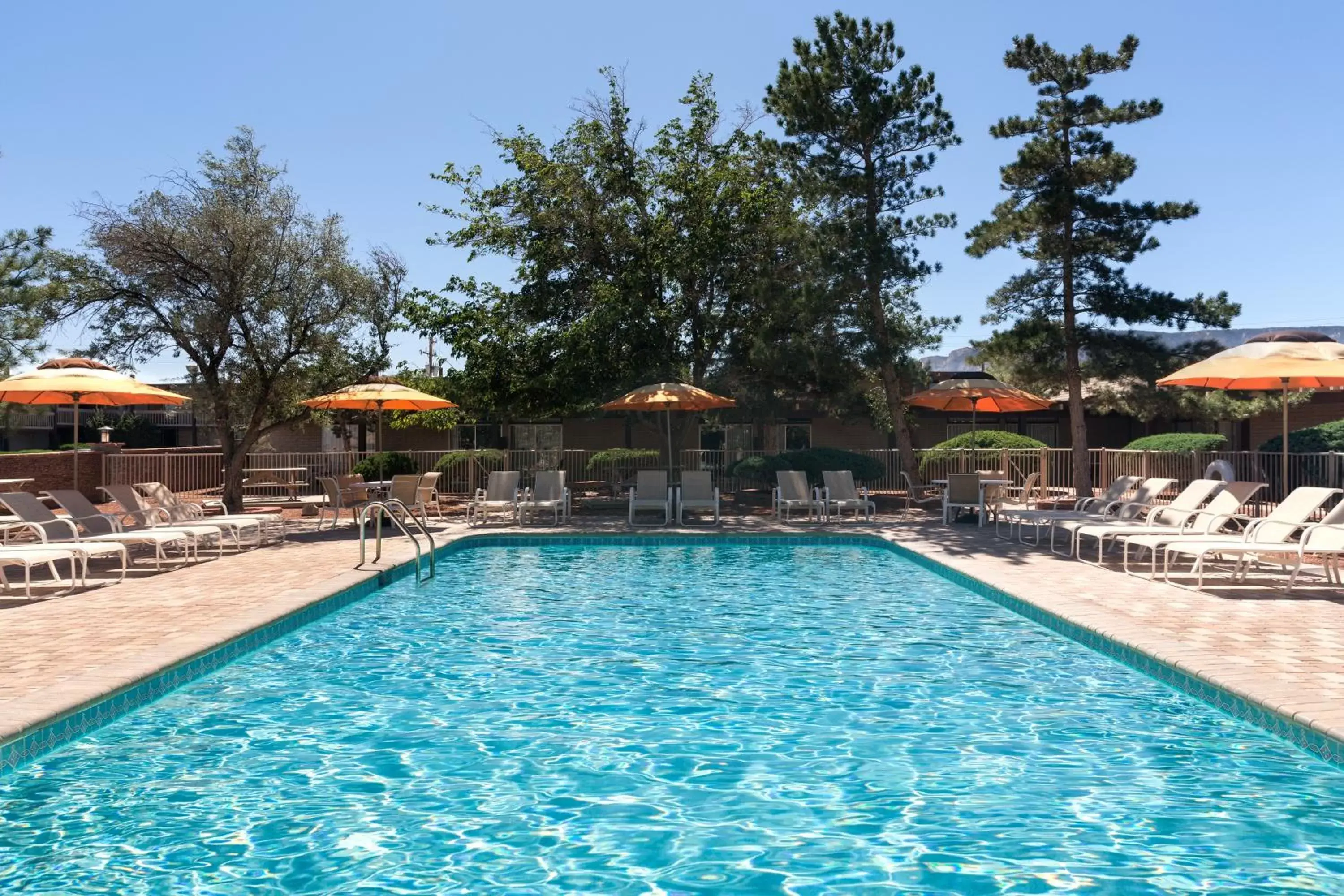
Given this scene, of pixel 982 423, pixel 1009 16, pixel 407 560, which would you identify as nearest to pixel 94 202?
pixel 407 560

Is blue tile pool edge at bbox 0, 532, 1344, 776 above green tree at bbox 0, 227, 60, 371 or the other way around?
the other way around

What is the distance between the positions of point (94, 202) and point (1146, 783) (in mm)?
16843

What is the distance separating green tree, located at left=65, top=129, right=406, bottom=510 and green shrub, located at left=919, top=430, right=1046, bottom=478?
1338 cm

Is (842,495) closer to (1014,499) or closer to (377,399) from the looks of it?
(1014,499)

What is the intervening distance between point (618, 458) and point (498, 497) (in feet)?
24.8

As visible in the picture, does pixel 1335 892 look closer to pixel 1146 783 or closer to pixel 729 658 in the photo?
pixel 1146 783

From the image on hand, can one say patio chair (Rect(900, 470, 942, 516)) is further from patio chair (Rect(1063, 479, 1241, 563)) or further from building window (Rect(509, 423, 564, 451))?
building window (Rect(509, 423, 564, 451))

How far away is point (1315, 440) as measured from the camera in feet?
57.7

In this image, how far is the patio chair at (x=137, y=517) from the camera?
12.0 m

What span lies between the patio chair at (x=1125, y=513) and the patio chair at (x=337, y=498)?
1106cm

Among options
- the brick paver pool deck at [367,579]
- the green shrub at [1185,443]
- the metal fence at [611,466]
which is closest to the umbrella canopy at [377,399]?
the metal fence at [611,466]

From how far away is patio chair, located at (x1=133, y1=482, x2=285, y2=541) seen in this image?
44.6 feet

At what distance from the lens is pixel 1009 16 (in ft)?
57.5

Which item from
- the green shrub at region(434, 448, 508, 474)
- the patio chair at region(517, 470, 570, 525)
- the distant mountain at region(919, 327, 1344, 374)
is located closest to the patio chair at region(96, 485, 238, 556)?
the patio chair at region(517, 470, 570, 525)
